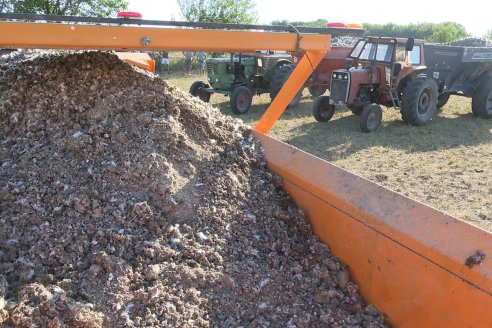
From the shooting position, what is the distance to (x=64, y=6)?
1631cm

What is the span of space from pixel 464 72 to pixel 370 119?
2.66 metres

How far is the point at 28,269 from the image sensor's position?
210cm

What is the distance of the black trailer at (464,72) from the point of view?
8.79 metres

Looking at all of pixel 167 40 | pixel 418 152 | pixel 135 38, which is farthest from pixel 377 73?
pixel 135 38

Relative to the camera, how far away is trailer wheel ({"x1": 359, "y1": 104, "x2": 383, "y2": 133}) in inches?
301

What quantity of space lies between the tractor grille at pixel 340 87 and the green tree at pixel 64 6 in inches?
401

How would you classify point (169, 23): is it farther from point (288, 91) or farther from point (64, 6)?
point (64, 6)

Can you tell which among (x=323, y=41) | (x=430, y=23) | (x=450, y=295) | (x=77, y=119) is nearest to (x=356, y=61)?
(x=323, y=41)

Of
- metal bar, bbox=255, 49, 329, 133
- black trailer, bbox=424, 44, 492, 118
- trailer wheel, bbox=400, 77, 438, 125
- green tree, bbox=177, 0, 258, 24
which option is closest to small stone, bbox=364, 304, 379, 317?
metal bar, bbox=255, 49, 329, 133

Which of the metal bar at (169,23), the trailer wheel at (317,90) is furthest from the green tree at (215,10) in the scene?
the metal bar at (169,23)

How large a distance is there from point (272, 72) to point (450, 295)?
846 centimetres

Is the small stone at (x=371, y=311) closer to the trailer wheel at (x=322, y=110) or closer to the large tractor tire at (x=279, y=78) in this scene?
the trailer wheel at (x=322, y=110)

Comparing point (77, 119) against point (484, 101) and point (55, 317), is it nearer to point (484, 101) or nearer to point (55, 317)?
point (55, 317)

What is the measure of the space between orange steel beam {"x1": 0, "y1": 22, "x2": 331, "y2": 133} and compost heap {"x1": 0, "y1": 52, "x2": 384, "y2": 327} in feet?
→ 1.26
